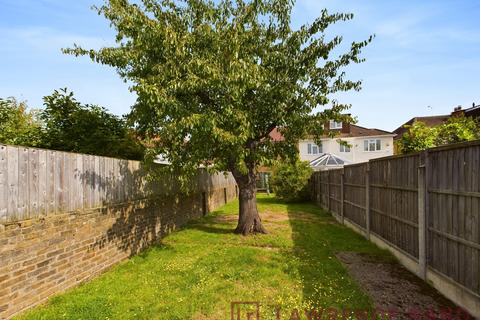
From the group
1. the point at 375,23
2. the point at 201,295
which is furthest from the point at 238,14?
the point at 201,295

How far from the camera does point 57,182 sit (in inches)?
204

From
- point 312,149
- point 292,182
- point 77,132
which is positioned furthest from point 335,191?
point 312,149

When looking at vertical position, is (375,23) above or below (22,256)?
above

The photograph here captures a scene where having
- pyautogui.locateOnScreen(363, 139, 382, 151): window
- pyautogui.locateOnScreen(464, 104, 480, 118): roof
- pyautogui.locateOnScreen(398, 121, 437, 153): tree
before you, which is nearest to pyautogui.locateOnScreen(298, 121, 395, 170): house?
pyautogui.locateOnScreen(363, 139, 382, 151): window

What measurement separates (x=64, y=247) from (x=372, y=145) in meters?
37.9

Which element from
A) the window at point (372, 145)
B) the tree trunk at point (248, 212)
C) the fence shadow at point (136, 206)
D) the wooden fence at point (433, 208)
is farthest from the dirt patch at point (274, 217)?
A: the window at point (372, 145)

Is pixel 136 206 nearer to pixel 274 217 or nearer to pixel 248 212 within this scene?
pixel 248 212

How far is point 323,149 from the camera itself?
39.3m

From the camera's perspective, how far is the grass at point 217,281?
4539mm

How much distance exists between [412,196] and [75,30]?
355 inches

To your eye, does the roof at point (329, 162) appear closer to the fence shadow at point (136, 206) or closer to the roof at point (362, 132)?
the roof at point (362, 132)

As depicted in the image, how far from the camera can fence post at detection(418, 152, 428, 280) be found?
5.52 meters

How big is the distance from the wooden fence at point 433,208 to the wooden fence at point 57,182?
19.9ft

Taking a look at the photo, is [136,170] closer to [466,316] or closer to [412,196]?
[412,196]
